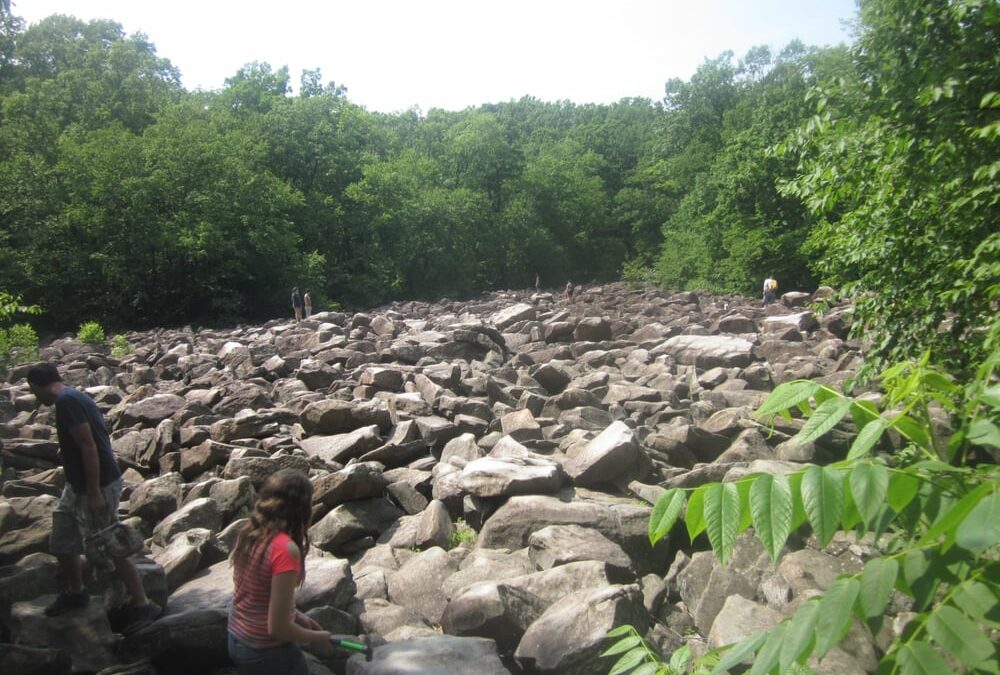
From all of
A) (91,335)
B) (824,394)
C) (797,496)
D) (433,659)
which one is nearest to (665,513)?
(797,496)

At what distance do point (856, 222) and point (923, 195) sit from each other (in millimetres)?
1220

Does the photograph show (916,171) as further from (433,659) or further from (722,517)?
(722,517)

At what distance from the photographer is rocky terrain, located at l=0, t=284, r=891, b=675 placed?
4406 millimetres

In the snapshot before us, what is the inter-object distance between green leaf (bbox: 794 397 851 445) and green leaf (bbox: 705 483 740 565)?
210 millimetres

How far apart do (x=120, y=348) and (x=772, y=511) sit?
23.1 metres

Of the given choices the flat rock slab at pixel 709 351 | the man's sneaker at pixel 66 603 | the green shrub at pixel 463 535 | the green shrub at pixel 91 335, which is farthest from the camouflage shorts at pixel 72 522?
the green shrub at pixel 91 335

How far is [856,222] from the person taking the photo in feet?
25.7

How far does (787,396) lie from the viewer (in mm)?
1818

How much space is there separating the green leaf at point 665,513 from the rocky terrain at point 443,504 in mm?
647

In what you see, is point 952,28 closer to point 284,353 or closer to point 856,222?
point 856,222

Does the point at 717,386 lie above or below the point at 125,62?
below

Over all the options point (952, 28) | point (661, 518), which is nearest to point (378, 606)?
point (661, 518)

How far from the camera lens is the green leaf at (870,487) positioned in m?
1.35

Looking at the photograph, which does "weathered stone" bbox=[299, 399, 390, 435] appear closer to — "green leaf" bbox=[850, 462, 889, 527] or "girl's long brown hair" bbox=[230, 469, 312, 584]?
"girl's long brown hair" bbox=[230, 469, 312, 584]
